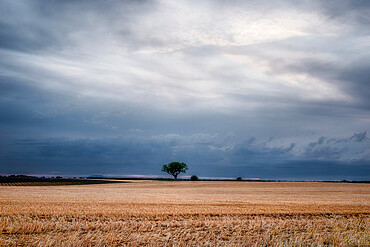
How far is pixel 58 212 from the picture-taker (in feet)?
77.1

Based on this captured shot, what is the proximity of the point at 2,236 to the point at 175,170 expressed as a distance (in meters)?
166

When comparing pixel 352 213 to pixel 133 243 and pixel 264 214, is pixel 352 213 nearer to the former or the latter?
pixel 264 214

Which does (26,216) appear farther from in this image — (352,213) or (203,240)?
(352,213)

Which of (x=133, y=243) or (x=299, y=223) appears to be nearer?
(x=133, y=243)

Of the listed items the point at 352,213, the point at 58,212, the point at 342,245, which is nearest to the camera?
the point at 342,245

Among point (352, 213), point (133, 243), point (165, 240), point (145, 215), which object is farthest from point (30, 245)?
A: point (352, 213)

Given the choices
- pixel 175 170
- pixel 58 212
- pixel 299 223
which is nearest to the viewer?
pixel 299 223

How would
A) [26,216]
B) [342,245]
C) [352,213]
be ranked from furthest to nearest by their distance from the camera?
[352,213]
[26,216]
[342,245]

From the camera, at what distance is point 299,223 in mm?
19734

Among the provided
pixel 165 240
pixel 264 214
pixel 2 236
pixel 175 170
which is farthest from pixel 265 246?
pixel 175 170

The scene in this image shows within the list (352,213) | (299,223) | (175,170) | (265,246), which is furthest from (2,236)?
(175,170)

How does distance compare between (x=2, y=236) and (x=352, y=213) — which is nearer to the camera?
(x=2, y=236)

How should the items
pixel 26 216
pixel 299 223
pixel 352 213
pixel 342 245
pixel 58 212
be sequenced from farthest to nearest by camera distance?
pixel 352 213
pixel 58 212
pixel 26 216
pixel 299 223
pixel 342 245

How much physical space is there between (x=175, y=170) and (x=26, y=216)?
160m
